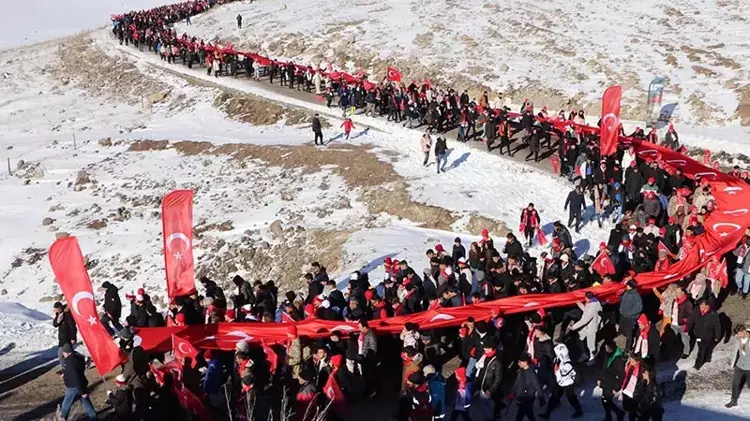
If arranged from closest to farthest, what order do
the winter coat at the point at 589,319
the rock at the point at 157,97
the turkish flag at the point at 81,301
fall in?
the turkish flag at the point at 81,301
the winter coat at the point at 589,319
the rock at the point at 157,97

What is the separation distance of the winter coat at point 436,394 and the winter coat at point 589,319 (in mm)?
3052

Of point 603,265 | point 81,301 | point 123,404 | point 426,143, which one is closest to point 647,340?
point 603,265

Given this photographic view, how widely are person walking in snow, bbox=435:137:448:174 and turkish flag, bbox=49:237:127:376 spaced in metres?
14.9

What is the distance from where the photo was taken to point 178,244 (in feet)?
44.3

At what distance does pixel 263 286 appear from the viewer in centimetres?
1406

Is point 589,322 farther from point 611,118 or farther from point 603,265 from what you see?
point 611,118

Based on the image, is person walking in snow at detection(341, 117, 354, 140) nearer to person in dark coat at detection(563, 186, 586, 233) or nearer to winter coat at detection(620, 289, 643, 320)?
person in dark coat at detection(563, 186, 586, 233)

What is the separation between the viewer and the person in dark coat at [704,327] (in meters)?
11.7

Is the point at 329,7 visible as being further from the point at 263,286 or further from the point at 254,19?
the point at 263,286

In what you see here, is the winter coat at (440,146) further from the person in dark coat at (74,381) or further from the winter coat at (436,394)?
the person in dark coat at (74,381)

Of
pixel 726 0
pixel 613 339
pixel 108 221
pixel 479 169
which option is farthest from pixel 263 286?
pixel 726 0

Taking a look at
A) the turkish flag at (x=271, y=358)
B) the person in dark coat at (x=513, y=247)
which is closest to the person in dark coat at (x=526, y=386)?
the turkish flag at (x=271, y=358)

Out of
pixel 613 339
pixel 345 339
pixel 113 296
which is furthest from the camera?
pixel 113 296

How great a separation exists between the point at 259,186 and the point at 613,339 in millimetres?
16831
